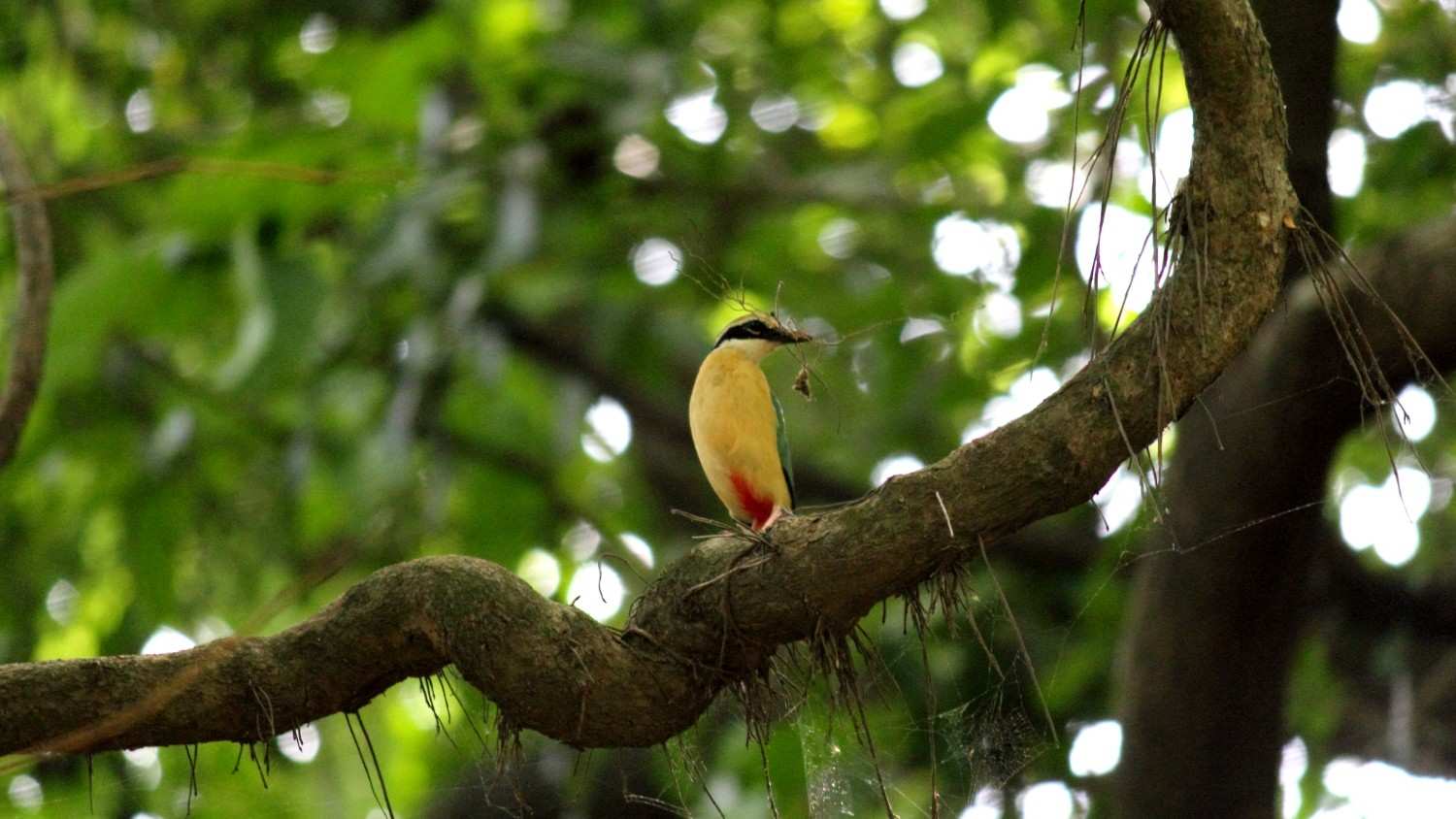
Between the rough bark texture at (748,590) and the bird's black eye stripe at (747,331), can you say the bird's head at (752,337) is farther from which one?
the rough bark texture at (748,590)

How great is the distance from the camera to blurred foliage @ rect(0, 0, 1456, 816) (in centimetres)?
544

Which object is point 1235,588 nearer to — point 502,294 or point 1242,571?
point 1242,571

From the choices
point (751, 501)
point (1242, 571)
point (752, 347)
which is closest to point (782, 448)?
point (751, 501)

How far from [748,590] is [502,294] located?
13.2 feet

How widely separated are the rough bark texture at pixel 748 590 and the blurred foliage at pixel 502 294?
2.04 m

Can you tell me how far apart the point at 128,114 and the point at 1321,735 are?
6421 mm

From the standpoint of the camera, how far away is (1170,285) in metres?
2.46

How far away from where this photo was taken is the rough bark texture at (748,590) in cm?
244

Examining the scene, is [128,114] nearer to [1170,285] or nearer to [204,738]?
[204,738]

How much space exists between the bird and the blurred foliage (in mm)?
360

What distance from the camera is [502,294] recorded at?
21.1 feet

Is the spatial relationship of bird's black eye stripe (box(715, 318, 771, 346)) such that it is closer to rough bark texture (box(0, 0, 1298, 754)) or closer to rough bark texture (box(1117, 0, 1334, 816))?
rough bark texture (box(1117, 0, 1334, 816))

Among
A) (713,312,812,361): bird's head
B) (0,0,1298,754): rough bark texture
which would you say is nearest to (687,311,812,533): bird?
(713,312,812,361): bird's head

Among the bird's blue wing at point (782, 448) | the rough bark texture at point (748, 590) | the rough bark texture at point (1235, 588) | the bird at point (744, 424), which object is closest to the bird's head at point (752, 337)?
the bird at point (744, 424)
